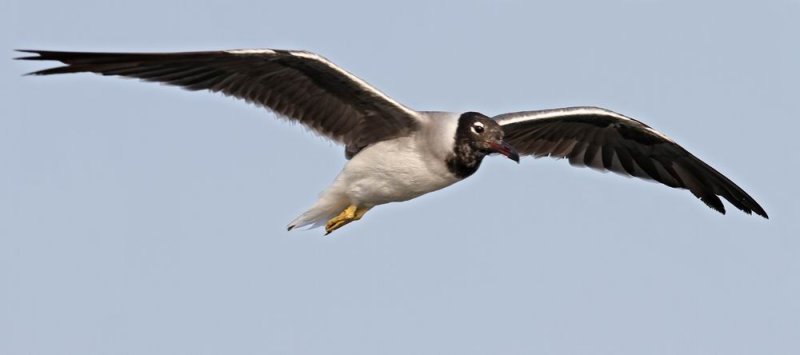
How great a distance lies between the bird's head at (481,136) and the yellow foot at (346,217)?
1388 millimetres

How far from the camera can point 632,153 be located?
15969 millimetres

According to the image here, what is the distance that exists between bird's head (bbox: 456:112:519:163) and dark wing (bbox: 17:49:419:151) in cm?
48

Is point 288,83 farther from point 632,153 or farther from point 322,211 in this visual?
point 632,153

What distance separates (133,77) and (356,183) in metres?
2.34

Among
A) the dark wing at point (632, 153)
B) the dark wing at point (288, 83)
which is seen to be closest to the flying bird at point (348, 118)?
the dark wing at point (288, 83)

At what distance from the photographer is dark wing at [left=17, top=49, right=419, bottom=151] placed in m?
12.9

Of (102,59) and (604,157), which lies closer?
(102,59)

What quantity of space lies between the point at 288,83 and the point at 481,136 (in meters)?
1.86

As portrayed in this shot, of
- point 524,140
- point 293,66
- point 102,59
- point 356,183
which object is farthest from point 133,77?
point 524,140

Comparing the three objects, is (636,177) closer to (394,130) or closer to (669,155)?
(669,155)

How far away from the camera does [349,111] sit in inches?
544

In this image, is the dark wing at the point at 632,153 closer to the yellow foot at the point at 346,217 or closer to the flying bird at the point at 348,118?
the flying bird at the point at 348,118

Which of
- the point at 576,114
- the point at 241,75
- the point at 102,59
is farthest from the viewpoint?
the point at 576,114

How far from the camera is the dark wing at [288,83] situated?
12.9 metres
